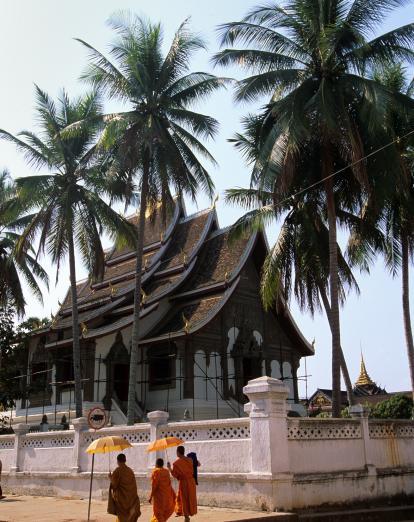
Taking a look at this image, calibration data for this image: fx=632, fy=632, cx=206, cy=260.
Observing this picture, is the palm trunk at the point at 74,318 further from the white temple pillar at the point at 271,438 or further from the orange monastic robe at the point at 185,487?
the orange monastic robe at the point at 185,487

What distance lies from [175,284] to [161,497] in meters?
16.2

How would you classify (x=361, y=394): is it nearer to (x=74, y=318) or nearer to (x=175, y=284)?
(x=175, y=284)

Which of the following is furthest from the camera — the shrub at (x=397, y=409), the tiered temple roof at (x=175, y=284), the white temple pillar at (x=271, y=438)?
the shrub at (x=397, y=409)

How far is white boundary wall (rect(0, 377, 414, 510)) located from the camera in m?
11.0

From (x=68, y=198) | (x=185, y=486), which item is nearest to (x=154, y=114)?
(x=68, y=198)

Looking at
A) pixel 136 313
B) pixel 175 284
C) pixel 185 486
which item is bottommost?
pixel 185 486

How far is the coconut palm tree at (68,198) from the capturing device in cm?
2036

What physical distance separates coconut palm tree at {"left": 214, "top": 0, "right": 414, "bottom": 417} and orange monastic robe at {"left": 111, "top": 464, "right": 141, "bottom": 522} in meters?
6.83

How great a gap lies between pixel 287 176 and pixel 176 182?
4.68m

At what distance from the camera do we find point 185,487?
1025 centimetres

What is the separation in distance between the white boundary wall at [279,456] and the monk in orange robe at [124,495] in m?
2.40

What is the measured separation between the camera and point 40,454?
53.8 ft

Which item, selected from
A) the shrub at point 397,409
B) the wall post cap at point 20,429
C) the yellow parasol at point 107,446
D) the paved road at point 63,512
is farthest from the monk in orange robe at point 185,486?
the shrub at point 397,409

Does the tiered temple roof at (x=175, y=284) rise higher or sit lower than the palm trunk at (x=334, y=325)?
higher
